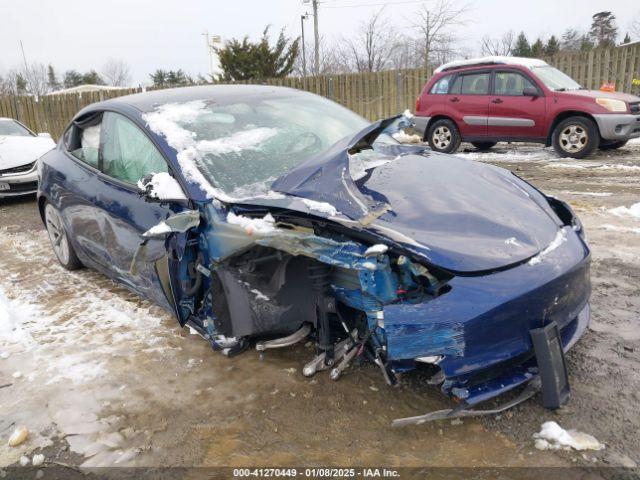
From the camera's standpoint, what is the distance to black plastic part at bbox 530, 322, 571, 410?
7.18ft

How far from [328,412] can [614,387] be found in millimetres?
1418

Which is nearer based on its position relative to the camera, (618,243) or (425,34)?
(618,243)

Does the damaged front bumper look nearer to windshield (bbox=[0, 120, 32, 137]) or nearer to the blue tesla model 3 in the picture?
the blue tesla model 3

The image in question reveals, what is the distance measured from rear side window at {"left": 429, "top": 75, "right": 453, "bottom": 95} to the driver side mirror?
8.41 meters

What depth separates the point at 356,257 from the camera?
224 centimetres

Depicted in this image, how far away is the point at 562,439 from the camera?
217 centimetres

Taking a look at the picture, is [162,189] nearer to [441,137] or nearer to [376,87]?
[441,137]

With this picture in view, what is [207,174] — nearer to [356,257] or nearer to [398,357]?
[356,257]

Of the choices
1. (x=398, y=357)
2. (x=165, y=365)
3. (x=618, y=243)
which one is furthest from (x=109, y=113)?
(x=618, y=243)

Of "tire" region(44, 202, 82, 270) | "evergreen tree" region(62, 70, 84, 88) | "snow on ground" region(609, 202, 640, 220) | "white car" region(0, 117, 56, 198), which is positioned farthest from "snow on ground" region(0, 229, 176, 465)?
"evergreen tree" region(62, 70, 84, 88)

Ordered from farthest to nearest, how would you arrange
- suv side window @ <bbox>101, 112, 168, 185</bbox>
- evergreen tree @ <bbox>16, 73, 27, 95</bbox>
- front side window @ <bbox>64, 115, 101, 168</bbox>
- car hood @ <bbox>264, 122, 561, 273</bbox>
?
evergreen tree @ <bbox>16, 73, 27, 95</bbox> < front side window @ <bbox>64, 115, 101, 168</bbox> < suv side window @ <bbox>101, 112, 168, 185</bbox> < car hood @ <bbox>264, 122, 561, 273</bbox>

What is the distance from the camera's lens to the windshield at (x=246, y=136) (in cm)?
300

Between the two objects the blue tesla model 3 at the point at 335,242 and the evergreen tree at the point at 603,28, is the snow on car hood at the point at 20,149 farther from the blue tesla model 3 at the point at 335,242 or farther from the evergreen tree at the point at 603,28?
the evergreen tree at the point at 603,28

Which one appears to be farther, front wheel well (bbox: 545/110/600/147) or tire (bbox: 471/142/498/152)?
tire (bbox: 471/142/498/152)
